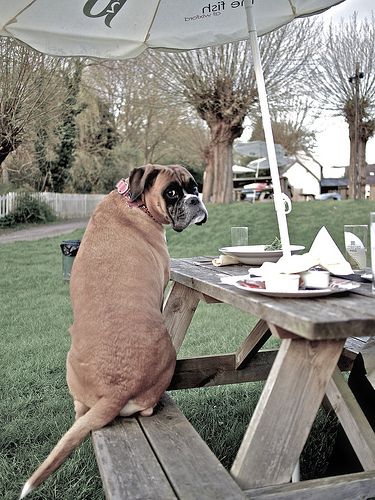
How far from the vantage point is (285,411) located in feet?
5.27

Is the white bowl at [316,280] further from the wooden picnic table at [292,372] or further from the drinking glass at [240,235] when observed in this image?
the drinking glass at [240,235]

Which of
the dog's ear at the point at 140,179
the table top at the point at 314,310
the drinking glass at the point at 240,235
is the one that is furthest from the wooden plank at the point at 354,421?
the drinking glass at the point at 240,235

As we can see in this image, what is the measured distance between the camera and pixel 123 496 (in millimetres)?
1503

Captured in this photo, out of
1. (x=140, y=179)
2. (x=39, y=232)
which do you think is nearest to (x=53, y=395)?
(x=140, y=179)

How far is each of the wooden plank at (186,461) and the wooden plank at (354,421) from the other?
24.1 inches

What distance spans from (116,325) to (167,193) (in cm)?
79

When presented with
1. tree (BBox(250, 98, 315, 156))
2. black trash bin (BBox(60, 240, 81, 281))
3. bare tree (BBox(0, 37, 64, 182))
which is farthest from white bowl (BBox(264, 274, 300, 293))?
tree (BBox(250, 98, 315, 156))

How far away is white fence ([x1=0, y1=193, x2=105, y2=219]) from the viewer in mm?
21547

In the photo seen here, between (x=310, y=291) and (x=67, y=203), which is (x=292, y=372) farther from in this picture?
(x=67, y=203)

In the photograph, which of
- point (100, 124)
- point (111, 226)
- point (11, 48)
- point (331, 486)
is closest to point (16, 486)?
point (111, 226)

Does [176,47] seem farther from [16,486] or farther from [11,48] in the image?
[11,48]

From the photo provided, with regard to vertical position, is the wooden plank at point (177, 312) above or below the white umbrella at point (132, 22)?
below

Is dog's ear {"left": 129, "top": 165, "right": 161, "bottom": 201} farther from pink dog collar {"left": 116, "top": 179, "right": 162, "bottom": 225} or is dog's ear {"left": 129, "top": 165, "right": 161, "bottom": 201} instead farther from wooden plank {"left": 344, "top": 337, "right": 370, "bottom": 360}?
wooden plank {"left": 344, "top": 337, "right": 370, "bottom": 360}

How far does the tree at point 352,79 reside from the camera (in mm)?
19953
